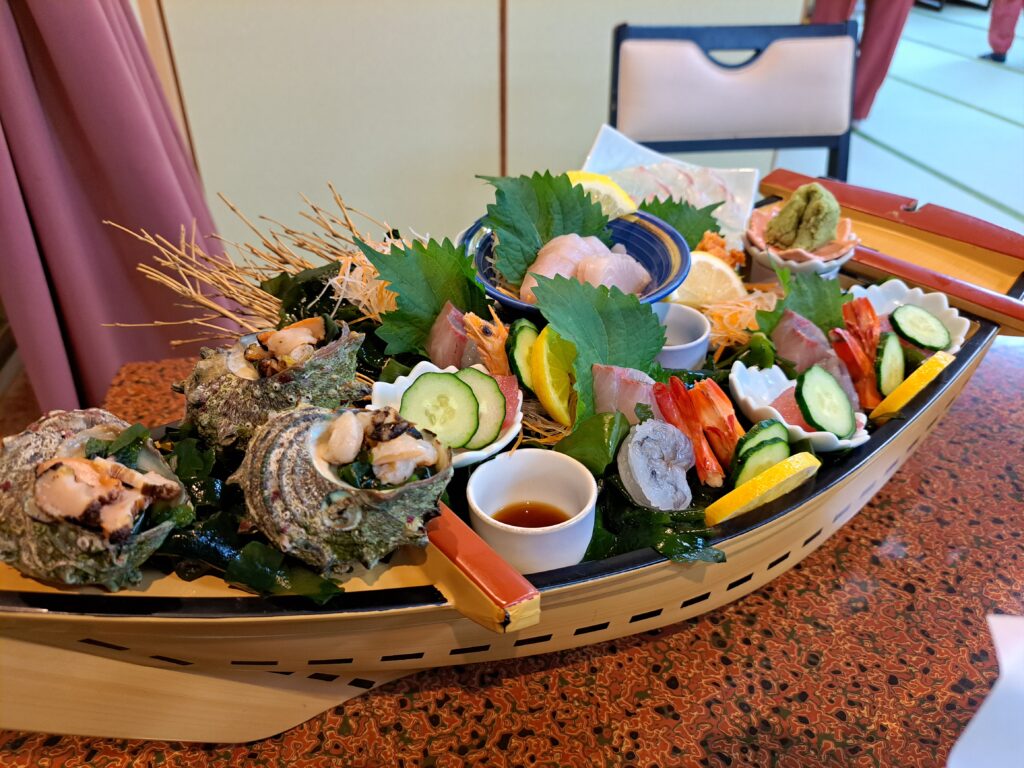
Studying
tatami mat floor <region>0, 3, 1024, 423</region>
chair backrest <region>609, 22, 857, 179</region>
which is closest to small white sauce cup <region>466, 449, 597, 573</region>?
chair backrest <region>609, 22, 857, 179</region>

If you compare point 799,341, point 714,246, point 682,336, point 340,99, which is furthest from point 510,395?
point 340,99

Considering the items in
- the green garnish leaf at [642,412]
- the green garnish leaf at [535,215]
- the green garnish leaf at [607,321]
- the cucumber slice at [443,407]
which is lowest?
the green garnish leaf at [642,412]

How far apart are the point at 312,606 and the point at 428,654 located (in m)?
0.17

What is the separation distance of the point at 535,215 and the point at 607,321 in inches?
13.9

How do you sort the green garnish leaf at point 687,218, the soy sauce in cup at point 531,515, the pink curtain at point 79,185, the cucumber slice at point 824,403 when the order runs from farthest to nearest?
the pink curtain at point 79,185
the green garnish leaf at point 687,218
the cucumber slice at point 824,403
the soy sauce in cup at point 531,515

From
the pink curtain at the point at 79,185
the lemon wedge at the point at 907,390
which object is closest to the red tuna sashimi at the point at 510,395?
the lemon wedge at the point at 907,390

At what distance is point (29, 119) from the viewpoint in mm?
1845

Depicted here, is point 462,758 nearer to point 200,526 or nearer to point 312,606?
point 312,606

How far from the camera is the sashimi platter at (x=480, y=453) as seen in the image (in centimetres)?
80

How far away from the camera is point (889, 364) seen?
4.12 ft

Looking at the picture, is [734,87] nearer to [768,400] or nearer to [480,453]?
[768,400]

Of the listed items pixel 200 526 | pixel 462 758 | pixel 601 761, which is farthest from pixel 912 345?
pixel 200 526

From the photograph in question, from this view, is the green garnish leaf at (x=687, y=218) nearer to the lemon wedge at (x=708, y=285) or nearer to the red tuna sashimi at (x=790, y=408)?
the lemon wedge at (x=708, y=285)

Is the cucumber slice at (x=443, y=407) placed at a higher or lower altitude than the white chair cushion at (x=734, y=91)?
lower
